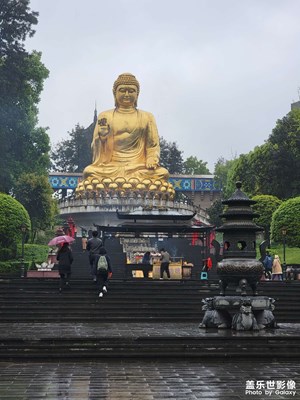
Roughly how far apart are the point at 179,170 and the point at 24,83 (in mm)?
28601

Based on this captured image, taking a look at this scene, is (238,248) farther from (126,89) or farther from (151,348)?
(126,89)

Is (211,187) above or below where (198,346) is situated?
above

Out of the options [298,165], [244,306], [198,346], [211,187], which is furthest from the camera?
[211,187]

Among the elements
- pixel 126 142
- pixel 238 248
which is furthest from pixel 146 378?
pixel 126 142

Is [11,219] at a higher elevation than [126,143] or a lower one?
lower

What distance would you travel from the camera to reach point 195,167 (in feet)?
223

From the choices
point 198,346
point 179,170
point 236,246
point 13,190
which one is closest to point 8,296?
point 236,246

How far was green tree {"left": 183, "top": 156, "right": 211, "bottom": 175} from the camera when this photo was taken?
220 ft

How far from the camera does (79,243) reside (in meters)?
26.3

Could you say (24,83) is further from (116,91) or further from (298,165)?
(298,165)

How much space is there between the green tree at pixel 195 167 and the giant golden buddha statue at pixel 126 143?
3031 centimetres

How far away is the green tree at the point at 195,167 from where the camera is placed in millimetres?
66938

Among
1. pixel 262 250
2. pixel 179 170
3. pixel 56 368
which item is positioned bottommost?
pixel 56 368

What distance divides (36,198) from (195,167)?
34824mm
